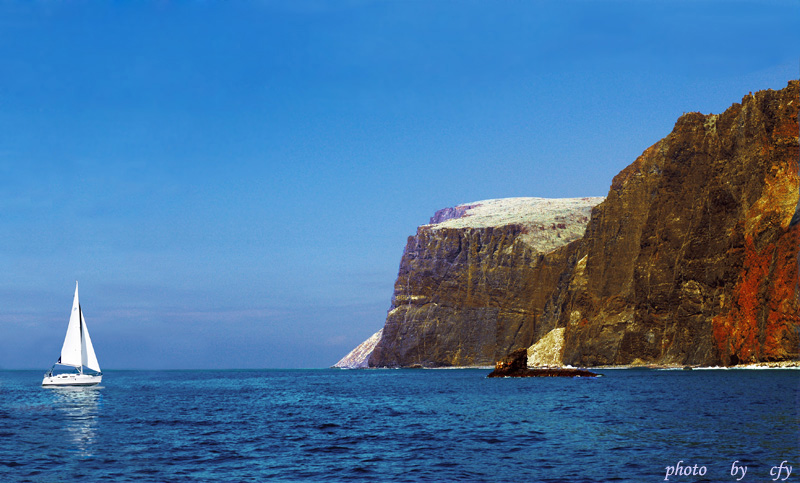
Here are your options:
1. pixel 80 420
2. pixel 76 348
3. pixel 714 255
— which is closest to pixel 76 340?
pixel 76 348

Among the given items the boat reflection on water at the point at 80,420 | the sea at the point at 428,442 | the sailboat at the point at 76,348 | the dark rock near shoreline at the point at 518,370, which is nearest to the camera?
the sea at the point at 428,442

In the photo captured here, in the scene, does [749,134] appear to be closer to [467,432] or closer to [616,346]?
[616,346]

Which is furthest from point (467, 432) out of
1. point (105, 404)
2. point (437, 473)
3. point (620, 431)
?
point (105, 404)

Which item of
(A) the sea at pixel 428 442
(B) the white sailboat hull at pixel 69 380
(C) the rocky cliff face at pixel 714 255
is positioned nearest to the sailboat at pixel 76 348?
(B) the white sailboat hull at pixel 69 380

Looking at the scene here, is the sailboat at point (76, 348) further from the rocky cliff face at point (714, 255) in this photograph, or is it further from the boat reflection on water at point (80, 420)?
the rocky cliff face at point (714, 255)

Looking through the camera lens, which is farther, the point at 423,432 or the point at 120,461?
the point at 423,432

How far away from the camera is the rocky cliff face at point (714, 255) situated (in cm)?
14775

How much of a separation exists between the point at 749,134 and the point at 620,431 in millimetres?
143013

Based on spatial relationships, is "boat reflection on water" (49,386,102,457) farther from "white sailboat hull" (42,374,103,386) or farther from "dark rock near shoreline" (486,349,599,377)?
"dark rock near shoreline" (486,349,599,377)

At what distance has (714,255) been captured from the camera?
6570 inches

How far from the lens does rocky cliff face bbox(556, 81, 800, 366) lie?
14775 centimetres

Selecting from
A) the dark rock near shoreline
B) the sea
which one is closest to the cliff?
the dark rock near shoreline

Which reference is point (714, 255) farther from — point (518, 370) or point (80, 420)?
point (80, 420)

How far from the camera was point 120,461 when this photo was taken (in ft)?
120
